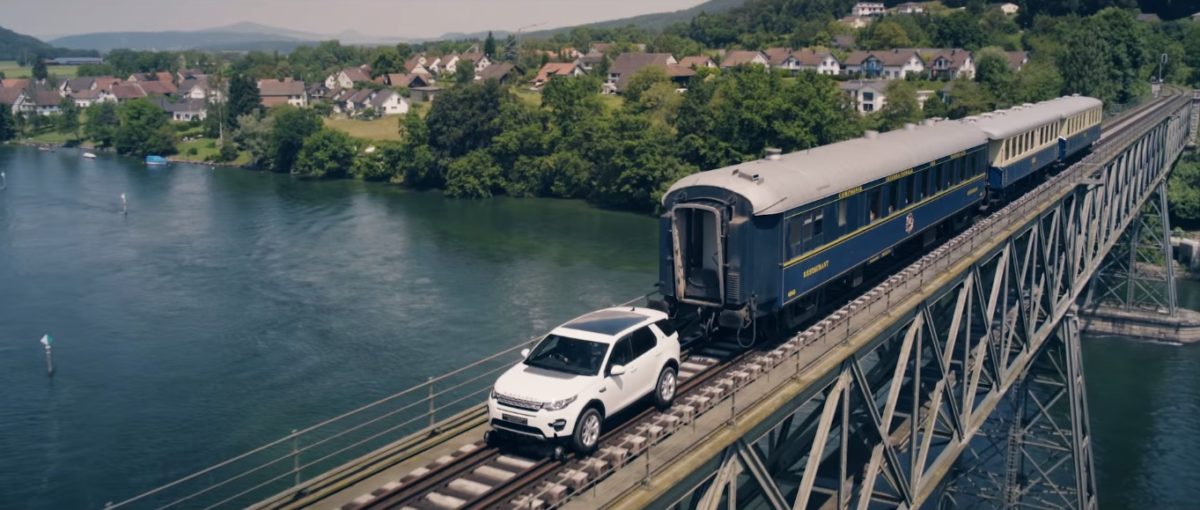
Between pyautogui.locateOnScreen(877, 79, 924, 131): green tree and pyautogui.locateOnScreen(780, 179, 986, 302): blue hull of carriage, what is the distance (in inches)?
2368

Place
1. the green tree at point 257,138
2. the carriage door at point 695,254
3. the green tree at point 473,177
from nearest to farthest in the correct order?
the carriage door at point 695,254
the green tree at point 473,177
the green tree at point 257,138

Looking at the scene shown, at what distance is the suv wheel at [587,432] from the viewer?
15852mm

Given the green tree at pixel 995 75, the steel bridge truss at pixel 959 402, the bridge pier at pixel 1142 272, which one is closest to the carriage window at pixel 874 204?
the steel bridge truss at pixel 959 402

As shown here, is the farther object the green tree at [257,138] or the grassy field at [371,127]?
the grassy field at [371,127]

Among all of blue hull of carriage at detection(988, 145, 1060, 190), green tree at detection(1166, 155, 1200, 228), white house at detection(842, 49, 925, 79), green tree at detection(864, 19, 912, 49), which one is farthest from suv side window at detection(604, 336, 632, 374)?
green tree at detection(864, 19, 912, 49)

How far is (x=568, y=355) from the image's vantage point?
667 inches

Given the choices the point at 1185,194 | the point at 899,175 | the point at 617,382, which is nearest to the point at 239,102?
the point at 1185,194

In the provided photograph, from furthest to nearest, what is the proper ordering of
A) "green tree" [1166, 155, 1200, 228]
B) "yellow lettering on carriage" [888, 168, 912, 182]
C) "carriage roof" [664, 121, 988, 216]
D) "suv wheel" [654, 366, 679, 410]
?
"green tree" [1166, 155, 1200, 228]
"yellow lettering on carriage" [888, 168, 912, 182]
"carriage roof" [664, 121, 988, 216]
"suv wheel" [654, 366, 679, 410]

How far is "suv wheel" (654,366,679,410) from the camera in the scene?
1808 cm

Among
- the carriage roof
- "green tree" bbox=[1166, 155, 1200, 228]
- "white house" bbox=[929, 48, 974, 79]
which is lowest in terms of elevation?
"green tree" bbox=[1166, 155, 1200, 228]

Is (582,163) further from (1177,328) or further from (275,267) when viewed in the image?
(1177,328)

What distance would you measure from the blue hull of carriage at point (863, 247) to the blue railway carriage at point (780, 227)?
0.03 metres

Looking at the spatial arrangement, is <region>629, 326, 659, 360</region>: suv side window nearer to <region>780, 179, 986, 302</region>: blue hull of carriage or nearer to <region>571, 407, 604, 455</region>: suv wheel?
<region>571, 407, 604, 455</region>: suv wheel

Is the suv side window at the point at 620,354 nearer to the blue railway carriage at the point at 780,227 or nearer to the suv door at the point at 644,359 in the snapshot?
the suv door at the point at 644,359
